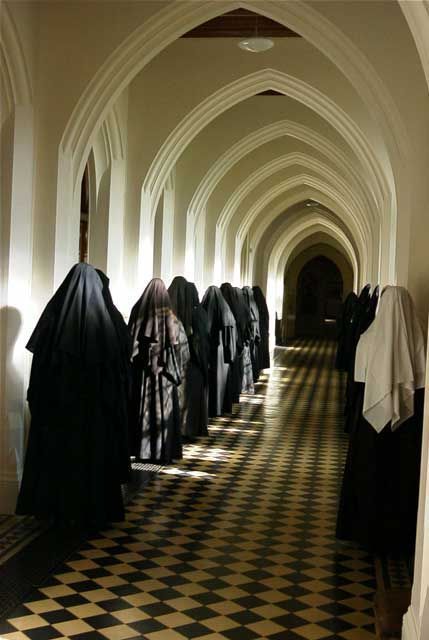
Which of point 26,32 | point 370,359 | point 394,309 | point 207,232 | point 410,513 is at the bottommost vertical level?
point 410,513

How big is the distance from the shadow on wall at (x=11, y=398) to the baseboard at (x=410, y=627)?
12.8ft

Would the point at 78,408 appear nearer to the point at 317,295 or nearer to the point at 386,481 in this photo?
the point at 386,481

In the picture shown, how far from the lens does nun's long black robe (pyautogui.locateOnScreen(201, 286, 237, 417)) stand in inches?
487

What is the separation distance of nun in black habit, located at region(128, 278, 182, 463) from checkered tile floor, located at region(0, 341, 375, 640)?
1.22 ft

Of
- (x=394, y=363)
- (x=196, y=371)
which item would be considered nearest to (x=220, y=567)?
(x=394, y=363)

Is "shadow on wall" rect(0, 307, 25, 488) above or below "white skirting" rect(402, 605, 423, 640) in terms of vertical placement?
above

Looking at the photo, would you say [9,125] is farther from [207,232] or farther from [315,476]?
[207,232]

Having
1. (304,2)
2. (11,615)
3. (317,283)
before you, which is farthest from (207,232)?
(317,283)

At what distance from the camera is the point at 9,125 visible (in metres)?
6.96

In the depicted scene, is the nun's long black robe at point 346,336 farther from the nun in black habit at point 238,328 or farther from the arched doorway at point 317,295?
the arched doorway at point 317,295

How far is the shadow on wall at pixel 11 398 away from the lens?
6.94m

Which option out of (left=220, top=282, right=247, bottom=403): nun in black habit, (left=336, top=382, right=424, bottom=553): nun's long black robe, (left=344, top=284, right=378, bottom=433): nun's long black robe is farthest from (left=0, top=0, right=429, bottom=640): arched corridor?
(left=220, top=282, right=247, bottom=403): nun in black habit

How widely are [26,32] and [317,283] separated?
34138 millimetres

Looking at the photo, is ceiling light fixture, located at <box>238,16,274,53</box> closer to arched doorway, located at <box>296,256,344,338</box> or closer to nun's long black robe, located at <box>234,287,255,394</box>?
nun's long black robe, located at <box>234,287,255,394</box>
